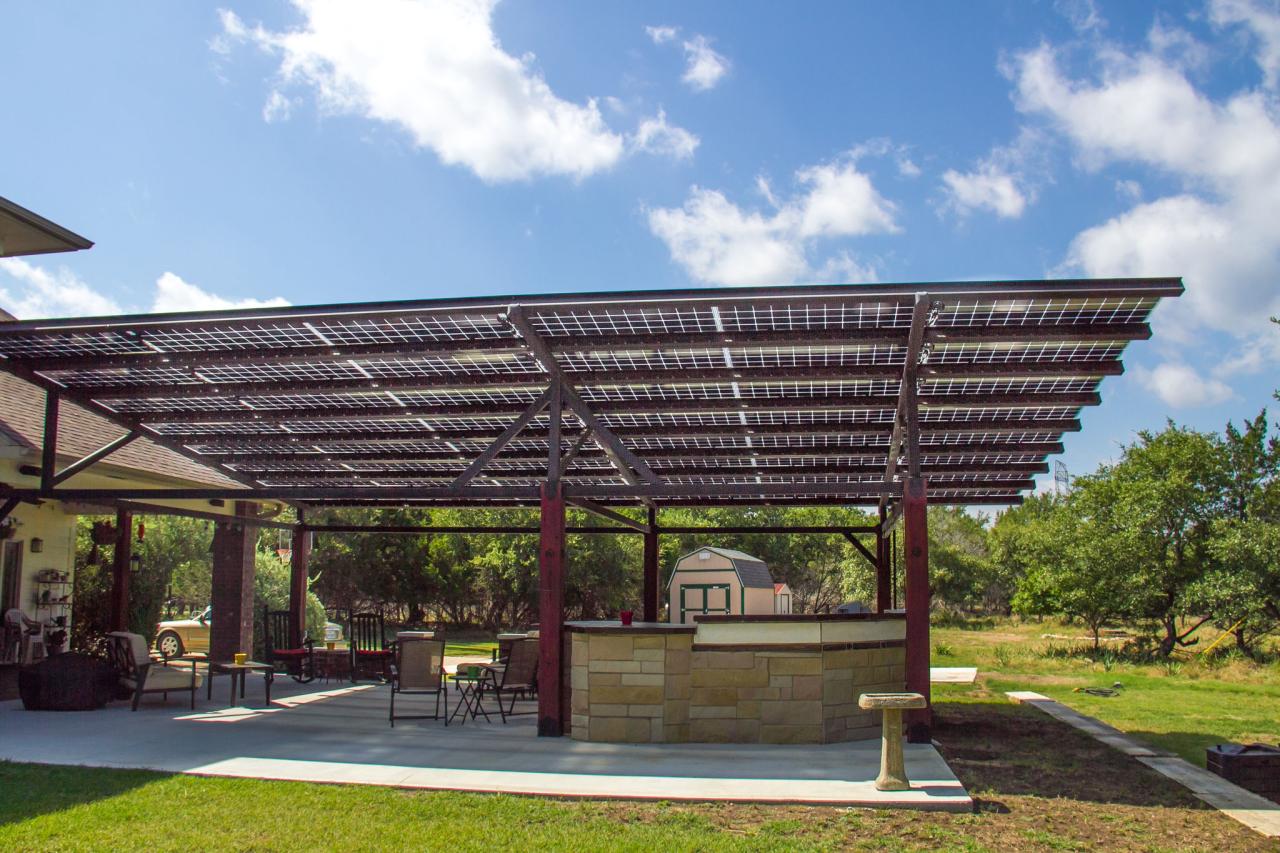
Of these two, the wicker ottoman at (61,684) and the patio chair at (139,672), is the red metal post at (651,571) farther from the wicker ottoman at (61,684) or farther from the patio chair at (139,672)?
the wicker ottoman at (61,684)

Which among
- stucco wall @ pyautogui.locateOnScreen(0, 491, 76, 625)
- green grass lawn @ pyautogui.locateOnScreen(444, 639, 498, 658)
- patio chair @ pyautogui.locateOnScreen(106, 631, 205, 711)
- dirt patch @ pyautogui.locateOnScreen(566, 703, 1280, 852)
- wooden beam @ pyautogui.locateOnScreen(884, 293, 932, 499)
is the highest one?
wooden beam @ pyautogui.locateOnScreen(884, 293, 932, 499)

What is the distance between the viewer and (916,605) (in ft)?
30.4

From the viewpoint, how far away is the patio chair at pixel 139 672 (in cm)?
1160

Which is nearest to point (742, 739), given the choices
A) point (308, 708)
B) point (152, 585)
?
point (308, 708)

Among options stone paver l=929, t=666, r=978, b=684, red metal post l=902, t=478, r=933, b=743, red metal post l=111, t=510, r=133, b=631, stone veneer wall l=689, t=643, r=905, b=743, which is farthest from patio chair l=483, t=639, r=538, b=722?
stone paver l=929, t=666, r=978, b=684

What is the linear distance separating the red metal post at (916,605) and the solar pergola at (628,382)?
0.09 ft

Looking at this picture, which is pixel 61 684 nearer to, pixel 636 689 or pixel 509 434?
pixel 509 434

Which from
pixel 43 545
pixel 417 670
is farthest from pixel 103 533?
pixel 417 670

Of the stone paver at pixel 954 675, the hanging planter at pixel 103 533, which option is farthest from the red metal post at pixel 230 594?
the stone paver at pixel 954 675

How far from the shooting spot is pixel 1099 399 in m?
10.2

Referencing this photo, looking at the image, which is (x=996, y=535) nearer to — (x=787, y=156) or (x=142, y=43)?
(x=787, y=156)

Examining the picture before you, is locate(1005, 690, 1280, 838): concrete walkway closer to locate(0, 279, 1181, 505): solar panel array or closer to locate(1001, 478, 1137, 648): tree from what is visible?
locate(0, 279, 1181, 505): solar panel array

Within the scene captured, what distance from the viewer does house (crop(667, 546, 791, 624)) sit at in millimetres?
22469

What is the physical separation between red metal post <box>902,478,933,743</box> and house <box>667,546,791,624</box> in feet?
41.6
